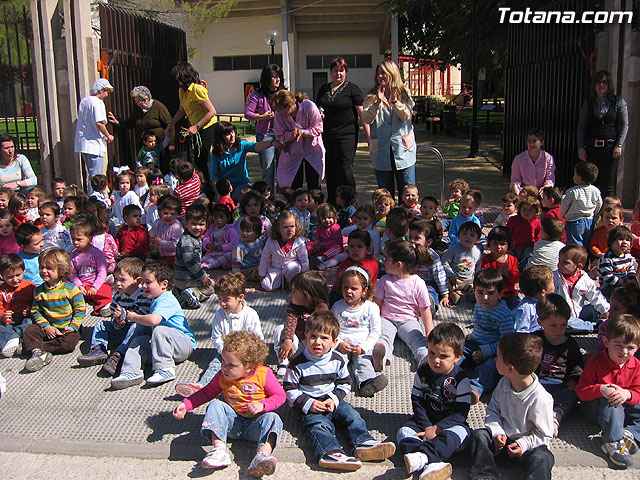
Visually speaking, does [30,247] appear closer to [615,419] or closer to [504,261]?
[504,261]

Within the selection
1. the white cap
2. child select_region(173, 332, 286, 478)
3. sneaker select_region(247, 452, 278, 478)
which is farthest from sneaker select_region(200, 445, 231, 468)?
the white cap

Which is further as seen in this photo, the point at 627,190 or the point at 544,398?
the point at 627,190

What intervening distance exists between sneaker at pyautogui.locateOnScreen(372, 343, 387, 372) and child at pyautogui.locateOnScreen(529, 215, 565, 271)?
2.03m

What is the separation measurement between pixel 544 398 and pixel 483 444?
43 cm

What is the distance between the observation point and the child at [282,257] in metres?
6.48

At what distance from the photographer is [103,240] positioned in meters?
7.00

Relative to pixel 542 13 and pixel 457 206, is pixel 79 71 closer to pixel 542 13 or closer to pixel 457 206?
pixel 457 206

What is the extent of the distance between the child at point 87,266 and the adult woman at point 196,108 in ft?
11.5

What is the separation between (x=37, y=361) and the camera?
5.15 m

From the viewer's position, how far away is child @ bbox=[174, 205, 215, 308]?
658cm

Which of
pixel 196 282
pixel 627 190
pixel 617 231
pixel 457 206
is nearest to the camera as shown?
pixel 617 231

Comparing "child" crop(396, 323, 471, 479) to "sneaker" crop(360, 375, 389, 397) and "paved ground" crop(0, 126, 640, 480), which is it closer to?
"paved ground" crop(0, 126, 640, 480)

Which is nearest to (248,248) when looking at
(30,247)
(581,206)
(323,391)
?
(30,247)

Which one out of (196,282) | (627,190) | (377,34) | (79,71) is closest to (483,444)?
(196,282)
